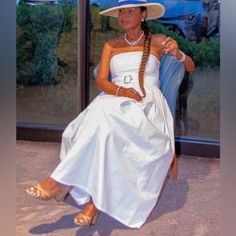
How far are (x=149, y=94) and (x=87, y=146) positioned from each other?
49cm

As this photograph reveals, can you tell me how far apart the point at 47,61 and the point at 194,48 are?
1.46 meters

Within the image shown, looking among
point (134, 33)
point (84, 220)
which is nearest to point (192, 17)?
point (134, 33)

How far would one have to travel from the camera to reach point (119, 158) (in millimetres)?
2078

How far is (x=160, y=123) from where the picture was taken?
2.33 m

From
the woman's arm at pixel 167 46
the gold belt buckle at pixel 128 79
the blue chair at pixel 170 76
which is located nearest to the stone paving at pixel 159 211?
the blue chair at pixel 170 76

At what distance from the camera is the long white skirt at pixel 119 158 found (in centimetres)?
204

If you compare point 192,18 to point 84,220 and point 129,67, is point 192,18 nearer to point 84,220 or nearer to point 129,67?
point 129,67

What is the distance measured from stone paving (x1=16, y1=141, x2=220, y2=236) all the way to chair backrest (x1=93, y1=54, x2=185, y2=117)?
0.57m

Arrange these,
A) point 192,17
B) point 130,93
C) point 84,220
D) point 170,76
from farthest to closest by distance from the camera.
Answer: point 192,17
point 170,76
point 130,93
point 84,220

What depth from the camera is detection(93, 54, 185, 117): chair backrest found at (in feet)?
8.42

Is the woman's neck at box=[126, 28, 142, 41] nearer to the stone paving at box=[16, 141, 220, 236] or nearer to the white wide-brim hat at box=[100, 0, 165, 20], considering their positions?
the white wide-brim hat at box=[100, 0, 165, 20]

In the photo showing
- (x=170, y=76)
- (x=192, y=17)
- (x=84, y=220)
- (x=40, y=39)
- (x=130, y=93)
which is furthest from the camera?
(x=40, y=39)
